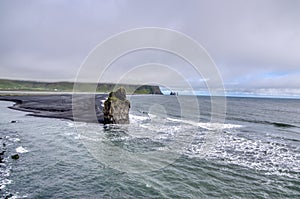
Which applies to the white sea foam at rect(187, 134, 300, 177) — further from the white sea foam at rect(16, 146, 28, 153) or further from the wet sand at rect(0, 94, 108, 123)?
the wet sand at rect(0, 94, 108, 123)

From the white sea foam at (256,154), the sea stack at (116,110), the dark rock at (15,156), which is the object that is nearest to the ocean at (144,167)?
the white sea foam at (256,154)

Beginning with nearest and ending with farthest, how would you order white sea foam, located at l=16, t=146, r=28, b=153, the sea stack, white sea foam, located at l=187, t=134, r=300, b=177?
1. white sea foam, located at l=187, t=134, r=300, b=177
2. white sea foam, located at l=16, t=146, r=28, b=153
3. the sea stack

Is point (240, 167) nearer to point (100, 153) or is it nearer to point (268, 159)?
point (268, 159)

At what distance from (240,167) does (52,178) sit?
1703 cm

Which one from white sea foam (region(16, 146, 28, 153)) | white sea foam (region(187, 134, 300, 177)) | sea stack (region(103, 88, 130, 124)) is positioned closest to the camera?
white sea foam (region(187, 134, 300, 177))

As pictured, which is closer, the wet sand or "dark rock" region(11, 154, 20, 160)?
A: "dark rock" region(11, 154, 20, 160)

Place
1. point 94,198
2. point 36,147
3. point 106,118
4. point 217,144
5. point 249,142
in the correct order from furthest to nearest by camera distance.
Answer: point 106,118, point 249,142, point 217,144, point 36,147, point 94,198

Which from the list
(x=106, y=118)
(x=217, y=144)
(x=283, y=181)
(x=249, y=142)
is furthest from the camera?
(x=106, y=118)

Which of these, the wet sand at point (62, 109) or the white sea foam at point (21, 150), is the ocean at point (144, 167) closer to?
the white sea foam at point (21, 150)

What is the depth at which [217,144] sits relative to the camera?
28797mm

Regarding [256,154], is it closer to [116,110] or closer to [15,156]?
[15,156]

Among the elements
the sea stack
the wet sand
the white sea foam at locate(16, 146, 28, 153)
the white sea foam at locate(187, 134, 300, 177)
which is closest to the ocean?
the white sea foam at locate(187, 134, 300, 177)

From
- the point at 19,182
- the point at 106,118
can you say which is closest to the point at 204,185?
the point at 19,182

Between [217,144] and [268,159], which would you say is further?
[217,144]
